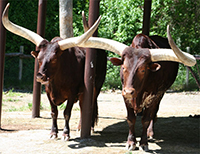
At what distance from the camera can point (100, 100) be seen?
1176 centimetres

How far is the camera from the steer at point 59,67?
17.8 ft

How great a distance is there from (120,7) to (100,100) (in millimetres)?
5459

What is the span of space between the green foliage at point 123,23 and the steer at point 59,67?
8849mm

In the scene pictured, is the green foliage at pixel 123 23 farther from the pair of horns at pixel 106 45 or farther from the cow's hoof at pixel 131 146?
the cow's hoof at pixel 131 146

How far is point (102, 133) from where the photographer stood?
21.4 feet

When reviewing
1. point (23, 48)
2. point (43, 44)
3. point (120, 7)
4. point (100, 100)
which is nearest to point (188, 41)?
point (120, 7)

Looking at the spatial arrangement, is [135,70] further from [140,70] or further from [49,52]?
[49,52]

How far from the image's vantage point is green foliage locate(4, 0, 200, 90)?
1511cm

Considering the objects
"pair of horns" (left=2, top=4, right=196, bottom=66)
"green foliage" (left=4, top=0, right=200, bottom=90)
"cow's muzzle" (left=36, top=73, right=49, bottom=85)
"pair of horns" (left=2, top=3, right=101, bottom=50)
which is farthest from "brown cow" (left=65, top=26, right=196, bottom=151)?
"green foliage" (left=4, top=0, right=200, bottom=90)

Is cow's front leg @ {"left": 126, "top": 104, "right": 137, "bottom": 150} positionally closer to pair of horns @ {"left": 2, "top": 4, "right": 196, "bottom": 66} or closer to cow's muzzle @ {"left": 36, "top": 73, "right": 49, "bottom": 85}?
pair of horns @ {"left": 2, "top": 4, "right": 196, "bottom": 66}

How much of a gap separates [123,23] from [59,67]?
10.1 m

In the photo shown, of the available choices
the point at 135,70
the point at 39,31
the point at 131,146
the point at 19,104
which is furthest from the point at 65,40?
the point at 19,104

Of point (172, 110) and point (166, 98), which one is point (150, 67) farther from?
point (166, 98)

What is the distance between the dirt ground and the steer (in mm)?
426
